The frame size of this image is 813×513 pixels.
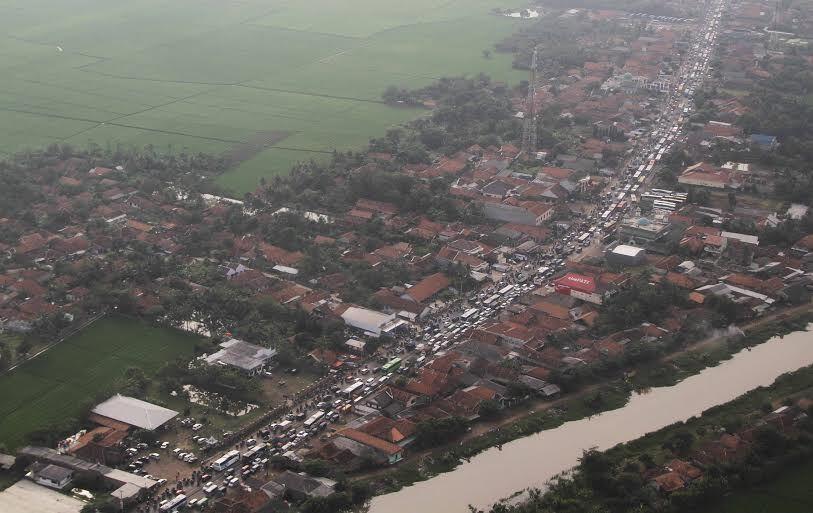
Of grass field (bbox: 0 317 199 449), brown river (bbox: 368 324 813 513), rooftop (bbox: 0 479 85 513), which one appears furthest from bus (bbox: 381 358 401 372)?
rooftop (bbox: 0 479 85 513)

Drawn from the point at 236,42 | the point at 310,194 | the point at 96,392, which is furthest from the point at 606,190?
the point at 236,42

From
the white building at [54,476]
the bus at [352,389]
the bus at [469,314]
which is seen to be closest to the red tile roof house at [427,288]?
the bus at [469,314]

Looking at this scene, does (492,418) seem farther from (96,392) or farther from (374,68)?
(374,68)

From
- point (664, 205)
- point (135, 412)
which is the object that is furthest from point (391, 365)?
point (664, 205)

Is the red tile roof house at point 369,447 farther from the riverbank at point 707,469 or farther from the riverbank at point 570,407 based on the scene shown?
the riverbank at point 707,469

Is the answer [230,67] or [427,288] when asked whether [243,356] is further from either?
[230,67]

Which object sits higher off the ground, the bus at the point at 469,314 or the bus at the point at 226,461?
the bus at the point at 469,314
